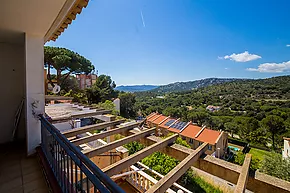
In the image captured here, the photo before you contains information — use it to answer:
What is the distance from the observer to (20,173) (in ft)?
7.04

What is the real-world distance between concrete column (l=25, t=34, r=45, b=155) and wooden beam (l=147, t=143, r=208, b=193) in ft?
8.57

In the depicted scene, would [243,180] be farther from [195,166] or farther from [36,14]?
[36,14]

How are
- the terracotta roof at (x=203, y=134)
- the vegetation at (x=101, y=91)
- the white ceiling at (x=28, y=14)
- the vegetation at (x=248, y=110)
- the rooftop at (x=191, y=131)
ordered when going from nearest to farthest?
the white ceiling at (x=28, y=14) < the vegetation at (x=101, y=91) < the terracotta roof at (x=203, y=134) < the rooftop at (x=191, y=131) < the vegetation at (x=248, y=110)

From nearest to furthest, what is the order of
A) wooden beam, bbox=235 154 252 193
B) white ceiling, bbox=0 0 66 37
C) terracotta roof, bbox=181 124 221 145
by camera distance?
wooden beam, bbox=235 154 252 193
white ceiling, bbox=0 0 66 37
terracotta roof, bbox=181 124 221 145

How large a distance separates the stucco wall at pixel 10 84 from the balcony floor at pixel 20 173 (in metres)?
0.65

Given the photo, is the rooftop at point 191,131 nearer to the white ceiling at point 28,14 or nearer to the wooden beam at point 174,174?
the wooden beam at point 174,174

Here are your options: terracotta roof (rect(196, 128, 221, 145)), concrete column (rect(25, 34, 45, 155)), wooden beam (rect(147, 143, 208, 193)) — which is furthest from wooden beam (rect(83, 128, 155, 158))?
terracotta roof (rect(196, 128, 221, 145))

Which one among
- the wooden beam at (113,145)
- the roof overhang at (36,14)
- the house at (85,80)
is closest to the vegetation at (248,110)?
the house at (85,80)

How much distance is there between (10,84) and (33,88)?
1.31m

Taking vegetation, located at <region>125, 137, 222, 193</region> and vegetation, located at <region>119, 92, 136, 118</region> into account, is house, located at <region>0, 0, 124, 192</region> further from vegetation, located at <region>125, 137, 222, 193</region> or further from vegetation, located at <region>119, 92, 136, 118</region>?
vegetation, located at <region>119, 92, 136, 118</region>

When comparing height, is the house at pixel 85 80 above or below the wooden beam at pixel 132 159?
above

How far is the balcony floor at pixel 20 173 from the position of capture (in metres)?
1.83

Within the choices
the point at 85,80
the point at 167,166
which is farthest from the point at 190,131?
the point at 85,80

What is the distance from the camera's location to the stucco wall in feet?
10.8
